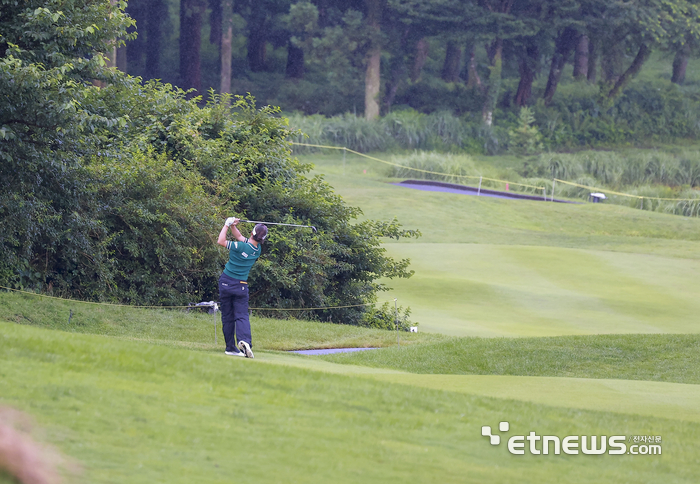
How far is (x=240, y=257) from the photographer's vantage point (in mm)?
11422

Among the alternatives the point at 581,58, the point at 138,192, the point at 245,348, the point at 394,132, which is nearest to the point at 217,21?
the point at 394,132

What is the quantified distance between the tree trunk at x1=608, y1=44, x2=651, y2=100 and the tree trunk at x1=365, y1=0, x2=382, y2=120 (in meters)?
15.9

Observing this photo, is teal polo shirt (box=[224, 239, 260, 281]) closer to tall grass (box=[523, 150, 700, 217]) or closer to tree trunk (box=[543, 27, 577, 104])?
tall grass (box=[523, 150, 700, 217])

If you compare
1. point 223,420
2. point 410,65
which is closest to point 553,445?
point 223,420

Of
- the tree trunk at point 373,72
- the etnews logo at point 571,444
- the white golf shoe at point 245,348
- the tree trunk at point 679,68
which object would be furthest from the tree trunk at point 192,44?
the etnews logo at point 571,444

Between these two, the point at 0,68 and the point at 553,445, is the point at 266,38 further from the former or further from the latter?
the point at 553,445

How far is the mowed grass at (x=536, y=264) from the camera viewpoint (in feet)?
64.0

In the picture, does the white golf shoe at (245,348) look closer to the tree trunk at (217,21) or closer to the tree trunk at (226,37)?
the tree trunk at (226,37)

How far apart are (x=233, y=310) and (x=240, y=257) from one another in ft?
2.33

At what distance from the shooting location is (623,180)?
43.5m

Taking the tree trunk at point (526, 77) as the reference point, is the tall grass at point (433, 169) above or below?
below

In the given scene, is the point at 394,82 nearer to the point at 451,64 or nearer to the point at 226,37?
the point at 451,64

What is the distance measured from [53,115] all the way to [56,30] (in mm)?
2053

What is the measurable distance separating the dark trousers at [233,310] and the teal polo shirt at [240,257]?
0.08 meters
